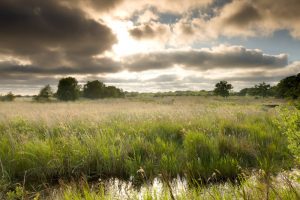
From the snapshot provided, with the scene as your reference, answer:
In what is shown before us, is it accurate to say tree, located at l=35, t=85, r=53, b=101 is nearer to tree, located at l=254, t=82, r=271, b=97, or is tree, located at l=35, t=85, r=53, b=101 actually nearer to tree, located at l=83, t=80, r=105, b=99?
tree, located at l=83, t=80, r=105, b=99

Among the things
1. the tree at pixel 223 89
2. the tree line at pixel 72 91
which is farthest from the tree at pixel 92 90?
the tree at pixel 223 89

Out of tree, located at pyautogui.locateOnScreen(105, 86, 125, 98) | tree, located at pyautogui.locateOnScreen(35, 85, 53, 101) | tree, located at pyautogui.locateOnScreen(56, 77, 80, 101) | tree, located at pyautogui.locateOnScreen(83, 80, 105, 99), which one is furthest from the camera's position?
tree, located at pyautogui.locateOnScreen(105, 86, 125, 98)

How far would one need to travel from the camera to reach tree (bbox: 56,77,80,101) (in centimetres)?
5438

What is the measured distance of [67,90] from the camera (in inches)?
2151

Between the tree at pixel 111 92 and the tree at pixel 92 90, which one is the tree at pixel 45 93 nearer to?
the tree at pixel 92 90

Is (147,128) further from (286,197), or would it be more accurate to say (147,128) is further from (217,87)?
(217,87)

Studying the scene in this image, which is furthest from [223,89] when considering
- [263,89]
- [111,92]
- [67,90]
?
[67,90]

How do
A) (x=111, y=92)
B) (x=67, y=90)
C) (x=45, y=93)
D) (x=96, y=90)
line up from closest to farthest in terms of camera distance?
(x=67, y=90)
(x=45, y=93)
(x=96, y=90)
(x=111, y=92)

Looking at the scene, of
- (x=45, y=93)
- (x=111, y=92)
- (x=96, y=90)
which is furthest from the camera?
(x=111, y=92)

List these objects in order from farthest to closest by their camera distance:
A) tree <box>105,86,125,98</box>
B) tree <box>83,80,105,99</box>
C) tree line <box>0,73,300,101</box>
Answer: tree <box>105,86,125,98</box> < tree <box>83,80,105,99</box> < tree line <box>0,73,300,101</box>

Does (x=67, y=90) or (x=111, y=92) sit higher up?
(x=67, y=90)

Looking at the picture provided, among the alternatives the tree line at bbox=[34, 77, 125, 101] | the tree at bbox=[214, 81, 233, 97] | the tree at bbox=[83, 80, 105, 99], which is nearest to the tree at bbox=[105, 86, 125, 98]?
the tree line at bbox=[34, 77, 125, 101]

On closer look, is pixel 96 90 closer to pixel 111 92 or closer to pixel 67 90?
pixel 111 92

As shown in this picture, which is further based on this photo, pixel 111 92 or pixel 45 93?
pixel 111 92
